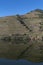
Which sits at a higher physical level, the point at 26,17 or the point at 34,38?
the point at 26,17

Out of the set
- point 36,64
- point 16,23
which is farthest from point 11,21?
point 36,64

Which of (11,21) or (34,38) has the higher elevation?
(11,21)

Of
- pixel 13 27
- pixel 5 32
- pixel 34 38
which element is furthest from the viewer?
pixel 13 27

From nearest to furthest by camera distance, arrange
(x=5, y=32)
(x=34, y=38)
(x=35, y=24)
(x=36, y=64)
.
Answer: (x=36, y=64), (x=34, y=38), (x=5, y=32), (x=35, y=24)

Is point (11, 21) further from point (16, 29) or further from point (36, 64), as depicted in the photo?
point (36, 64)

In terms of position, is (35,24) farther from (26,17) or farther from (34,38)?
(34,38)

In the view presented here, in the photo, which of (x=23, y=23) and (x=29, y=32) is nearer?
(x=29, y=32)

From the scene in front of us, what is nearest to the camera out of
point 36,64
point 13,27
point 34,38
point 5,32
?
point 36,64

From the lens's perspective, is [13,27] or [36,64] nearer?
[36,64]

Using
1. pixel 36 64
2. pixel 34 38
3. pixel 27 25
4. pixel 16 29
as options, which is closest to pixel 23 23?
pixel 27 25
